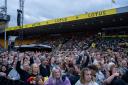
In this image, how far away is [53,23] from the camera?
39.6 meters

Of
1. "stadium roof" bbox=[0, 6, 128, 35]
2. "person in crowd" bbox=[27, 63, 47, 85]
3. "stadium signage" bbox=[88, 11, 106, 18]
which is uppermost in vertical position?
"stadium signage" bbox=[88, 11, 106, 18]

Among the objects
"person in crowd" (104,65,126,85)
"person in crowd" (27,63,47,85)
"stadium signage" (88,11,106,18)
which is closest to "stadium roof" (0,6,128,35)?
"stadium signage" (88,11,106,18)

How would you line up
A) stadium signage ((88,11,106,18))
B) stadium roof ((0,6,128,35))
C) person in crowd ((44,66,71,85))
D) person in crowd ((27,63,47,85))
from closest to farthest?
person in crowd ((44,66,71,85)), person in crowd ((27,63,47,85)), stadium roof ((0,6,128,35)), stadium signage ((88,11,106,18))

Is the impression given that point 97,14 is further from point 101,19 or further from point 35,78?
point 35,78

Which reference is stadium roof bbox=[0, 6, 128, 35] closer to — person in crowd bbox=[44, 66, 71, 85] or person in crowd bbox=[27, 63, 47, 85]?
person in crowd bbox=[27, 63, 47, 85]

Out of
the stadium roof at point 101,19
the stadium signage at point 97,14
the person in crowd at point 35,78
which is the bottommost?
the person in crowd at point 35,78

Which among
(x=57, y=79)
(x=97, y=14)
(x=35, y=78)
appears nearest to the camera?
(x=57, y=79)

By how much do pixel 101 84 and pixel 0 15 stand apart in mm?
51635

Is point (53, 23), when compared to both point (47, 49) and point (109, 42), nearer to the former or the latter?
point (109, 42)

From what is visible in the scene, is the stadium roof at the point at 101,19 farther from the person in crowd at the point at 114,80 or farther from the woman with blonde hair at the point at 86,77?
the woman with blonde hair at the point at 86,77

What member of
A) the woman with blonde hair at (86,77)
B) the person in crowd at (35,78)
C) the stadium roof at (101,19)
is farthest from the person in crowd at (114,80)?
the stadium roof at (101,19)

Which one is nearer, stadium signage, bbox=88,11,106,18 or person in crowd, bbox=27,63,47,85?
person in crowd, bbox=27,63,47,85

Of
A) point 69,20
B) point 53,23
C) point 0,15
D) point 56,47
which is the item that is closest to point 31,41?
point 0,15

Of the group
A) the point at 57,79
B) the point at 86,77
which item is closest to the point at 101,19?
the point at 57,79
